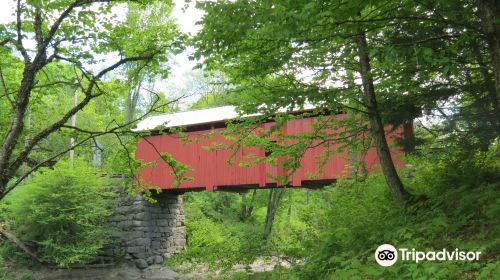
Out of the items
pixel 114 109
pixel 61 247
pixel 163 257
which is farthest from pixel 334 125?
pixel 163 257

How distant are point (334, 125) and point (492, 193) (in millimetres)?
2427

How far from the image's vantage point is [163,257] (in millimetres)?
16625

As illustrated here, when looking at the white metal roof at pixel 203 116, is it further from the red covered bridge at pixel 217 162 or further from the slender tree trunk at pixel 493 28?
the slender tree trunk at pixel 493 28

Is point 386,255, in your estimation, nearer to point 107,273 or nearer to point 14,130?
point 14,130

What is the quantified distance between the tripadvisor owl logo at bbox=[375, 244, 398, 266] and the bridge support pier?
1256 centimetres

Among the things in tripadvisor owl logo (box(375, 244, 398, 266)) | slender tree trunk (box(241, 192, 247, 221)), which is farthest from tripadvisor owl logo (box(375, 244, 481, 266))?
slender tree trunk (box(241, 192, 247, 221))

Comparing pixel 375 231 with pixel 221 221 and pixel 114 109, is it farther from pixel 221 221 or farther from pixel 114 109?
pixel 221 221

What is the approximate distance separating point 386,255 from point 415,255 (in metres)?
0.36

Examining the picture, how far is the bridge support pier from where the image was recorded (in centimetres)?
1596

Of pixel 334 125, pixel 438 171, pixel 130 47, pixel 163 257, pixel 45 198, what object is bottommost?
pixel 163 257

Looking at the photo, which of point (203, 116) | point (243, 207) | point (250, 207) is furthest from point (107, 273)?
point (250, 207)

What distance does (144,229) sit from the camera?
16.1 m

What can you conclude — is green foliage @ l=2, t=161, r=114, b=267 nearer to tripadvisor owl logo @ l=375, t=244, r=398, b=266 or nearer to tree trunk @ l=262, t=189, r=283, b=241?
tree trunk @ l=262, t=189, r=283, b=241

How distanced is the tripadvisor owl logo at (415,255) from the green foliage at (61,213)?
11.5 meters
